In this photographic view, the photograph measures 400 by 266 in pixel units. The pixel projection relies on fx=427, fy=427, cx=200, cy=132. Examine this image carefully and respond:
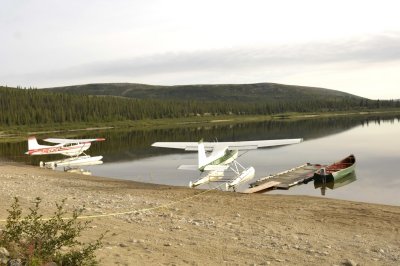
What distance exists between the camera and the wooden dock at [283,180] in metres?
21.4

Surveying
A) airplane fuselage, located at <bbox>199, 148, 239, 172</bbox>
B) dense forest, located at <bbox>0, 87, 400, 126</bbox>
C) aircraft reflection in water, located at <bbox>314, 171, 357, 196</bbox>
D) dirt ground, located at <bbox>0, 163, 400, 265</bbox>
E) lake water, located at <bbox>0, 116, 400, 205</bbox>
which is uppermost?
dense forest, located at <bbox>0, 87, 400, 126</bbox>

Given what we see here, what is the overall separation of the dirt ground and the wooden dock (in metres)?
4.56

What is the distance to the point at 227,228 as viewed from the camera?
1053 cm

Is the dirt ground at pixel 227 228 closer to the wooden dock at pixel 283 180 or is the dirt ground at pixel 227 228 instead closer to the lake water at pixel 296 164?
the wooden dock at pixel 283 180

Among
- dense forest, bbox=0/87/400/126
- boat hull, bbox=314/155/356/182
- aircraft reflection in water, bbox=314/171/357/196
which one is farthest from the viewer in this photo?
dense forest, bbox=0/87/400/126

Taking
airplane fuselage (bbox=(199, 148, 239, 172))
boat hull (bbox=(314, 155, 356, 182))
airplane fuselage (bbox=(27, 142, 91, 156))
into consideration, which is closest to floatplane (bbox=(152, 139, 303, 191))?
airplane fuselage (bbox=(199, 148, 239, 172))

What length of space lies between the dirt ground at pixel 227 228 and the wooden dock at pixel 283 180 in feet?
15.0

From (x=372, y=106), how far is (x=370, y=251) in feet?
611

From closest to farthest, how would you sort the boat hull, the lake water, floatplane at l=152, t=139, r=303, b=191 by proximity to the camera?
floatplane at l=152, t=139, r=303, b=191 → the lake water → the boat hull

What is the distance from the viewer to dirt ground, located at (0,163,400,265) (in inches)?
316

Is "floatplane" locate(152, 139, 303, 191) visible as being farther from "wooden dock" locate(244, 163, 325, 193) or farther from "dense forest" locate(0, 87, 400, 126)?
"dense forest" locate(0, 87, 400, 126)

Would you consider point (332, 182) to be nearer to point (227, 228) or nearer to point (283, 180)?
point (283, 180)

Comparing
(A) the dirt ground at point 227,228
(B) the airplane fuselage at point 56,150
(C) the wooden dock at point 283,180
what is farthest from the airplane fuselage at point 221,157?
(B) the airplane fuselage at point 56,150

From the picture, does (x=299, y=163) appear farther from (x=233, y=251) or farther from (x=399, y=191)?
(x=233, y=251)
